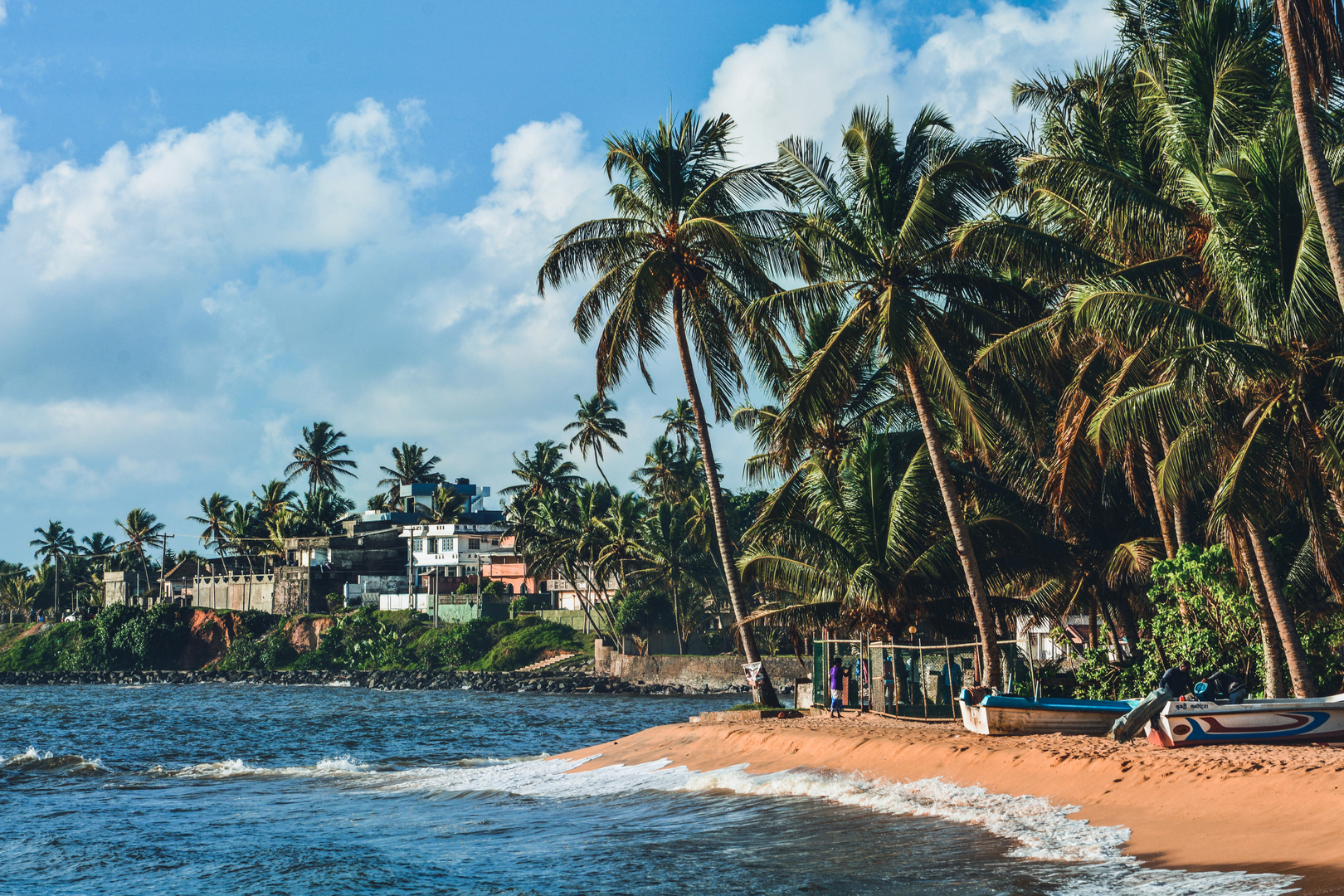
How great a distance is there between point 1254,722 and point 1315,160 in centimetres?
771

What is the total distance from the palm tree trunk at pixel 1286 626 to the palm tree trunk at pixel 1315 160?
5207mm

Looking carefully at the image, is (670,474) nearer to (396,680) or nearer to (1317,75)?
(396,680)

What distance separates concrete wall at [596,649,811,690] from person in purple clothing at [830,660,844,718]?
111 ft

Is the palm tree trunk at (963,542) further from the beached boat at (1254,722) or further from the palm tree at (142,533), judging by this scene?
the palm tree at (142,533)

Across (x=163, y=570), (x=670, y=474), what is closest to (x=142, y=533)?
(x=163, y=570)

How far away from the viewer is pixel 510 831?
17375mm

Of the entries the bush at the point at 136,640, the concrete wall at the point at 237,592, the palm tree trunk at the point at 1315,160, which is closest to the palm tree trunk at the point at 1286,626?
the palm tree trunk at the point at 1315,160

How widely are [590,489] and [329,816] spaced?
168 ft

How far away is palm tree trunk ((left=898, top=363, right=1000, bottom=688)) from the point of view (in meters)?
21.6

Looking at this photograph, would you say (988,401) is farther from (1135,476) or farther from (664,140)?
(664,140)

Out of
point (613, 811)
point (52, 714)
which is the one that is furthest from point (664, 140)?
point (52, 714)

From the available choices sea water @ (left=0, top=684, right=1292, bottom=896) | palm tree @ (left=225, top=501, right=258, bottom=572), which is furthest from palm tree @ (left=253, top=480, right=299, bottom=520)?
sea water @ (left=0, top=684, right=1292, bottom=896)

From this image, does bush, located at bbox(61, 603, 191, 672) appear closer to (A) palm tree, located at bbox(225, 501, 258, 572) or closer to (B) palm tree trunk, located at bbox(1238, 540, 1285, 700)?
(A) palm tree, located at bbox(225, 501, 258, 572)

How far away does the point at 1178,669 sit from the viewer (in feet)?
53.9
